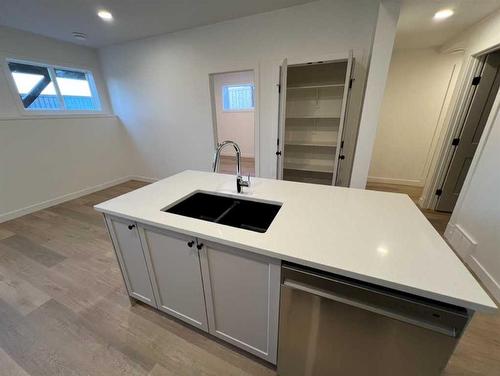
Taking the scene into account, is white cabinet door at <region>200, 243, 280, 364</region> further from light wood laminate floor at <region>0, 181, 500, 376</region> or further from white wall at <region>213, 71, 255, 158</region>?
white wall at <region>213, 71, 255, 158</region>

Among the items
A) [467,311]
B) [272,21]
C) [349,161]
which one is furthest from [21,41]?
[467,311]

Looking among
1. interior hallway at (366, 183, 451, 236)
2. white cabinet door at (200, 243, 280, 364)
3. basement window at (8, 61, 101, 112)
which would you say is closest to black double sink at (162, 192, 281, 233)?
white cabinet door at (200, 243, 280, 364)

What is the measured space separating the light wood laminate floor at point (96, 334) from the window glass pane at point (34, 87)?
241cm

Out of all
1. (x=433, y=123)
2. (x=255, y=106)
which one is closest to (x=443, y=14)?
(x=433, y=123)

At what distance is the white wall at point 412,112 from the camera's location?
10.9 ft

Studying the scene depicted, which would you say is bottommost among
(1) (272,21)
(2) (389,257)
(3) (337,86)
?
(2) (389,257)

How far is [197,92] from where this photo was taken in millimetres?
3260

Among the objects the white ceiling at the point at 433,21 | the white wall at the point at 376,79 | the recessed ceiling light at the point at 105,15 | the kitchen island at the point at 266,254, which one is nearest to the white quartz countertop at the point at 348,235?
the kitchen island at the point at 266,254

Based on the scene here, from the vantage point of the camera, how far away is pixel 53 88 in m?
3.35

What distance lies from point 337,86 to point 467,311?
247 centimetres

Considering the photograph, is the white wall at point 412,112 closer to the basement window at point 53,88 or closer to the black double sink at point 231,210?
the black double sink at point 231,210

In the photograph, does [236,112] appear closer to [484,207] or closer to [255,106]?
[255,106]

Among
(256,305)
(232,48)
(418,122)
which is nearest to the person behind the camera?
(256,305)

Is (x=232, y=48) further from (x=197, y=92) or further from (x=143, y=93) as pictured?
(x=143, y=93)
